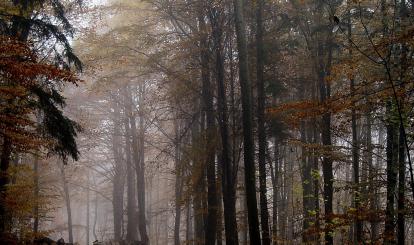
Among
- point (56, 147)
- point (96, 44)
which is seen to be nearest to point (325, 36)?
point (96, 44)

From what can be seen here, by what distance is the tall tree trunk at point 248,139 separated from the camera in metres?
10.2

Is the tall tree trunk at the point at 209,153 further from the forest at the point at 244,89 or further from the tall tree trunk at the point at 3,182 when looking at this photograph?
the tall tree trunk at the point at 3,182

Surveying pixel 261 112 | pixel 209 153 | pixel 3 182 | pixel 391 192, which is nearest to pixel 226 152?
pixel 209 153

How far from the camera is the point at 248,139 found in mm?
10609

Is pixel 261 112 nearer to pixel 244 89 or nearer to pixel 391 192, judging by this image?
pixel 244 89

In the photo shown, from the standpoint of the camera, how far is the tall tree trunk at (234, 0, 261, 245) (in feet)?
33.4

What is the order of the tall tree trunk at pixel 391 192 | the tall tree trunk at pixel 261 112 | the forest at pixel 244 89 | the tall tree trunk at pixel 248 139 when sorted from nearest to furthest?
the tall tree trunk at pixel 391 192, the forest at pixel 244 89, the tall tree trunk at pixel 248 139, the tall tree trunk at pixel 261 112

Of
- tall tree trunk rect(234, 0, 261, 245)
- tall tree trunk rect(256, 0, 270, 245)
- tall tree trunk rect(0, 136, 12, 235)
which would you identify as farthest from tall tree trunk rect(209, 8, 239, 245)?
tall tree trunk rect(0, 136, 12, 235)

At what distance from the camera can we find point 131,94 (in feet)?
84.3

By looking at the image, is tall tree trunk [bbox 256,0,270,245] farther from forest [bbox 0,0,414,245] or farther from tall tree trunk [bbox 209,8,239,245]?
tall tree trunk [bbox 209,8,239,245]

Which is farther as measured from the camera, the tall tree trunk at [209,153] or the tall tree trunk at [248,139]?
the tall tree trunk at [209,153]

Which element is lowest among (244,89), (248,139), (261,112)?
(248,139)

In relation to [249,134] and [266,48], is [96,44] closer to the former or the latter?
[266,48]

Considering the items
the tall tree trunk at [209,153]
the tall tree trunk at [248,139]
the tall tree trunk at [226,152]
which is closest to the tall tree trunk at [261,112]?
the tall tree trunk at [226,152]
